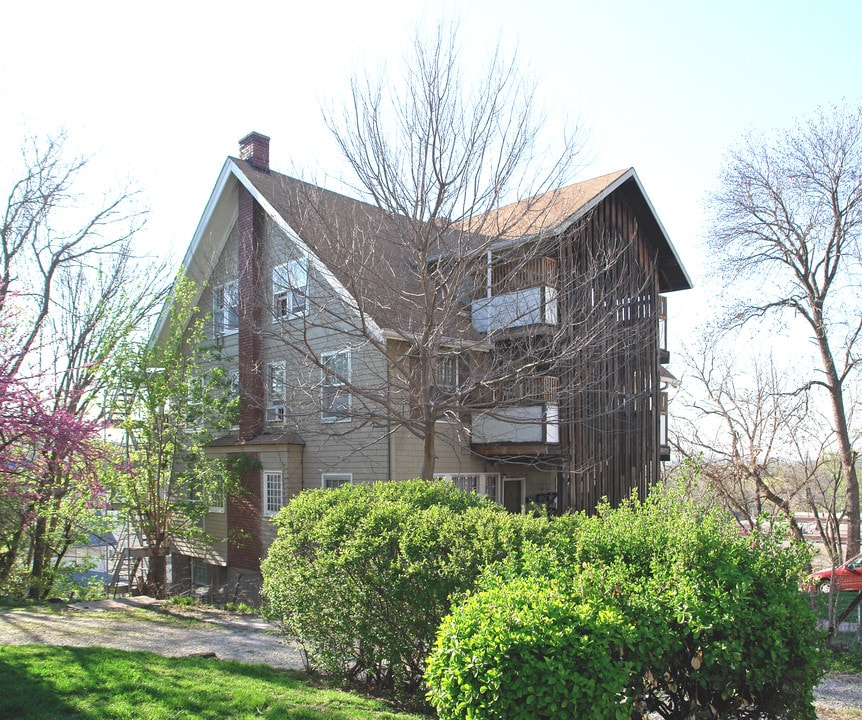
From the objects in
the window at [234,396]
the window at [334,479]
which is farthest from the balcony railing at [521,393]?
the window at [234,396]

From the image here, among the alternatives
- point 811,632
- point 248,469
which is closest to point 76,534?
point 248,469

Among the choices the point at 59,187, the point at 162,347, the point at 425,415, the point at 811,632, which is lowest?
the point at 811,632

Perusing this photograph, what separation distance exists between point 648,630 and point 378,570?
3.05 m

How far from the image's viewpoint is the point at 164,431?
53.0 feet

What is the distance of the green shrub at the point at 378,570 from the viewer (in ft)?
21.0

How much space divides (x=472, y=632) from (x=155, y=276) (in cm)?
1766

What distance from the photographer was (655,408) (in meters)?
19.8

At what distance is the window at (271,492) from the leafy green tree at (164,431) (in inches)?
34.7

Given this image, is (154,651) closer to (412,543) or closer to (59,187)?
(412,543)

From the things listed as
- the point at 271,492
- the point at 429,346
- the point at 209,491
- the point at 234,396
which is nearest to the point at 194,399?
the point at 234,396

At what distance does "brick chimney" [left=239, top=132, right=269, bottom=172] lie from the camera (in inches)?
→ 771

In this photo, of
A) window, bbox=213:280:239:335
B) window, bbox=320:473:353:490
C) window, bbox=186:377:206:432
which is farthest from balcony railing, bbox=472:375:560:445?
window, bbox=186:377:206:432

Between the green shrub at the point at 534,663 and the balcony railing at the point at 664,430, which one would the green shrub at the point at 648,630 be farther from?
the balcony railing at the point at 664,430

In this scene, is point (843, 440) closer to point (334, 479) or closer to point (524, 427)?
point (524, 427)
